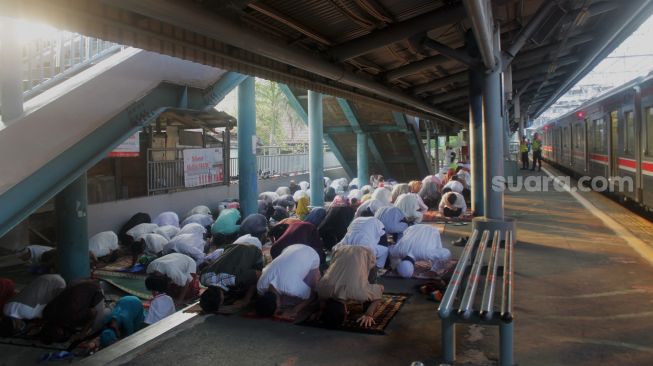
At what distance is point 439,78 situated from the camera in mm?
10867

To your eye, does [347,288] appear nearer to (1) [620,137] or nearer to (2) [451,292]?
(2) [451,292]

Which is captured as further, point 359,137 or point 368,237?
point 359,137

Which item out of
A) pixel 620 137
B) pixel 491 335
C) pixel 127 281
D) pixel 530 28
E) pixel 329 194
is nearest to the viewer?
pixel 491 335

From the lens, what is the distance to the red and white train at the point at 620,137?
952cm

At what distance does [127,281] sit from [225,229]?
2571 mm

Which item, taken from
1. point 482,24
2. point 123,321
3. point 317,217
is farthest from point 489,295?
point 317,217

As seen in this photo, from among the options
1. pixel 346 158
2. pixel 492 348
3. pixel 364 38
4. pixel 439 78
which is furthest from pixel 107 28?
pixel 346 158

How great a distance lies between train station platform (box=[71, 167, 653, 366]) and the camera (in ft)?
13.1

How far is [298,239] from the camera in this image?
269 inches

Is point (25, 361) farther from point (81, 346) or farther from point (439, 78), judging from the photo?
point (439, 78)

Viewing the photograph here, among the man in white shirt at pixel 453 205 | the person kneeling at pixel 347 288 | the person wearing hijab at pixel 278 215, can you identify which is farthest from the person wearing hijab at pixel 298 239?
the person wearing hijab at pixel 278 215

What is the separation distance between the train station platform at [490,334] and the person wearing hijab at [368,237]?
1.70 feet

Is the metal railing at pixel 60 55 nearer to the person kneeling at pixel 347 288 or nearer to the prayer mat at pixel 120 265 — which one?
the prayer mat at pixel 120 265

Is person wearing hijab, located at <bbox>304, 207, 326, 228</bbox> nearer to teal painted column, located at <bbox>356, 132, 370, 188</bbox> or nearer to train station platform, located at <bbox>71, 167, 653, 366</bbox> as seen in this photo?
train station platform, located at <bbox>71, 167, 653, 366</bbox>
